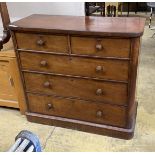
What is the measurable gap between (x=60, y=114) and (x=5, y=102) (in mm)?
591

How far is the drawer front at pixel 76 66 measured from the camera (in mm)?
1620

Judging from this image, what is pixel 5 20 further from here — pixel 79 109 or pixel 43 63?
pixel 79 109

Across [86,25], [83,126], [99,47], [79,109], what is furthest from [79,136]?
[86,25]

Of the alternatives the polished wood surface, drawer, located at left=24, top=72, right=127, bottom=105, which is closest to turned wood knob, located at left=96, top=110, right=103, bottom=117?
drawer, located at left=24, top=72, right=127, bottom=105

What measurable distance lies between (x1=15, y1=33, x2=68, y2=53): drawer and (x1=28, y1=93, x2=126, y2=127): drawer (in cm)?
43

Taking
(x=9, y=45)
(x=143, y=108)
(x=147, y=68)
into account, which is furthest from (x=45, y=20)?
(x=147, y=68)

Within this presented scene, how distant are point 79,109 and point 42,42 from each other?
1.98 feet

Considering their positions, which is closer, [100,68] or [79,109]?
[100,68]

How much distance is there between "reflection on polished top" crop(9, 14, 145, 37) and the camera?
150 cm

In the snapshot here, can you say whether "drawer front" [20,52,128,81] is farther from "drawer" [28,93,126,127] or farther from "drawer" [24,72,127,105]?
"drawer" [28,93,126,127]

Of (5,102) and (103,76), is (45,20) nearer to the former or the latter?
(103,76)

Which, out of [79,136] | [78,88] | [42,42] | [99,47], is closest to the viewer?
[99,47]

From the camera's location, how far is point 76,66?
5.62ft

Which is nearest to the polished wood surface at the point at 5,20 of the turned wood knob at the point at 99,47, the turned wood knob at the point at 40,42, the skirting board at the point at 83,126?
the turned wood knob at the point at 40,42
